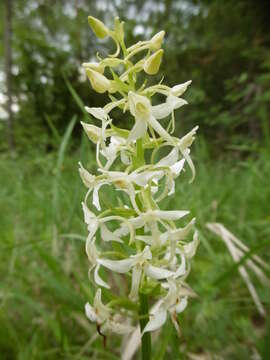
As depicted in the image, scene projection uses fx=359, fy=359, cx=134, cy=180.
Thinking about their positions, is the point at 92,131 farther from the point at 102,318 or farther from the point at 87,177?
the point at 102,318

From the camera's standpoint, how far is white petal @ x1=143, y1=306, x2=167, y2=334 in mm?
819

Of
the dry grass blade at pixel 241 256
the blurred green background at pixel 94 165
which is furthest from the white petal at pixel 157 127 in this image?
the dry grass blade at pixel 241 256

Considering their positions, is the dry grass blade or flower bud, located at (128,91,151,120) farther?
the dry grass blade

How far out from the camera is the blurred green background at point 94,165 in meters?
1.48

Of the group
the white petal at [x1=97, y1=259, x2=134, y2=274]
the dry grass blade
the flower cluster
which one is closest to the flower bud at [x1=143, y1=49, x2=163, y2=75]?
the flower cluster

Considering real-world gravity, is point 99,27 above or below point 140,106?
above

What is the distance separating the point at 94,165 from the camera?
9.05ft

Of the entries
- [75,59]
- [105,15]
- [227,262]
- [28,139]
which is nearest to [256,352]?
[227,262]

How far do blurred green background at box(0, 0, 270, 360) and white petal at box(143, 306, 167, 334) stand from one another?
10 cm

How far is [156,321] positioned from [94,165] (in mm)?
2014

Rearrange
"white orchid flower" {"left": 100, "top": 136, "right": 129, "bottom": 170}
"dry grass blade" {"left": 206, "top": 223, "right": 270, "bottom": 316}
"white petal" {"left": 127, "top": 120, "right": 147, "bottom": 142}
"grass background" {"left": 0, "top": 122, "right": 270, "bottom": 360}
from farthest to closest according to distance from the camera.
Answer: "dry grass blade" {"left": 206, "top": 223, "right": 270, "bottom": 316} < "grass background" {"left": 0, "top": 122, "right": 270, "bottom": 360} < "white orchid flower" {"left": 100, "top": 136, "right": 129, "bottom": 170} < "white petal" {"left": 127, "top": 120, "right": 147, "bottom": 142}

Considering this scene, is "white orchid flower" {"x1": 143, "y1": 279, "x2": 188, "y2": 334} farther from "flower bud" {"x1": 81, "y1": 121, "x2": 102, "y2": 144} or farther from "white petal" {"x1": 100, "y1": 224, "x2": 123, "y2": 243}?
"flower bud" {"x1": 81, "y1": 121, "x2": 102, "y2": 144}

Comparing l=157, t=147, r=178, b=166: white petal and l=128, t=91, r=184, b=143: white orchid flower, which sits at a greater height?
l=128, t=91, r=184, b=143: white orchid flower

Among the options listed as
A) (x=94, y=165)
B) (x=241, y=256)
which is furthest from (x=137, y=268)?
(x=94, y=165)
